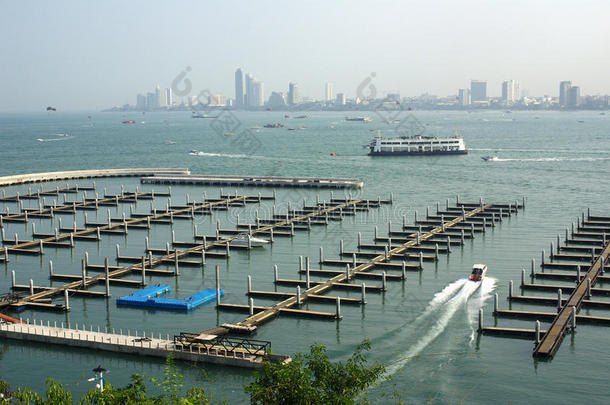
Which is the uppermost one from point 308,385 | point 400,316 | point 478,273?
point 308,385

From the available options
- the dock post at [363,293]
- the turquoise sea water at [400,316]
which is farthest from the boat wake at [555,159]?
the dock post at [363,293]

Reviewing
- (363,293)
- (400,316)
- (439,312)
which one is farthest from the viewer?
(363,293)

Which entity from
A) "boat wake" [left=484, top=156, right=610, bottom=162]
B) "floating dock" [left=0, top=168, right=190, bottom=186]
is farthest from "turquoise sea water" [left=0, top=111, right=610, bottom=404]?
"boat wake" [left=484, top=156, right=610, bottom=162]

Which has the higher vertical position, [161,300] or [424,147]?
[424,147]

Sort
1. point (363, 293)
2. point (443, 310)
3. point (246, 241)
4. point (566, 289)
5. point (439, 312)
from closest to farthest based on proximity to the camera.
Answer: point (439, 312) → point (443, 310) → point (363, 293) → point (566, 289) → point (246, 241)

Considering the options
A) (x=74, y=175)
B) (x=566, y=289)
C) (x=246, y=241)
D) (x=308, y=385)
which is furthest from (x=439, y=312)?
(x=74, y=175)

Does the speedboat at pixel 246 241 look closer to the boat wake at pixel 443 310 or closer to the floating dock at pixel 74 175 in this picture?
the boat wake at pixel 443 310

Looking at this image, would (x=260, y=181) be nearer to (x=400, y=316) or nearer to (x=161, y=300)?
(x=161, y=300)
